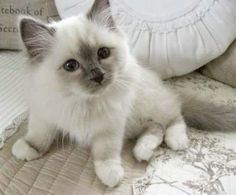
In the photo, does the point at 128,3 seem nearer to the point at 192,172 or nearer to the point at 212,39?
the point at 212,39

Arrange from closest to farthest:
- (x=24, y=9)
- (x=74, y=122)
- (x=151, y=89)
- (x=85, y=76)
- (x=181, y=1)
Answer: (x=85, y=76), (x=74, y=122), (x=151, y=89), (x=181, y=1), (x=24, y=9)

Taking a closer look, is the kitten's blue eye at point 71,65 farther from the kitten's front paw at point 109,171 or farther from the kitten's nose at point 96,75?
the kitten's front paw at point 109,171

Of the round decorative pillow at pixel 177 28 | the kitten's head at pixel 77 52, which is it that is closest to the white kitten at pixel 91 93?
the kitten's head at pixel 77 52

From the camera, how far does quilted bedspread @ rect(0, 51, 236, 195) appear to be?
3.38ft

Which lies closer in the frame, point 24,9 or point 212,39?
point 212,39

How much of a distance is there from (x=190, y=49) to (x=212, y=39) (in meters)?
0.09

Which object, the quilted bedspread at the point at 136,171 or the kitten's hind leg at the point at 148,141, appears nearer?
the quilted bedspread at the point at 136,171

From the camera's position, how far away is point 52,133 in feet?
3.86

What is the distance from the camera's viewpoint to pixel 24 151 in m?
1.13

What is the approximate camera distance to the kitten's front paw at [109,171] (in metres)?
1.04

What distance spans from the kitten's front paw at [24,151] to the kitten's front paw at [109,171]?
0.19 meters

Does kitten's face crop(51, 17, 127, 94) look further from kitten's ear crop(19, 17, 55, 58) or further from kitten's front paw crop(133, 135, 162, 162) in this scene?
kitten's front paw crop(133, 135, 162, 162)

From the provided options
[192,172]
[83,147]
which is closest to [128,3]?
[83,147]

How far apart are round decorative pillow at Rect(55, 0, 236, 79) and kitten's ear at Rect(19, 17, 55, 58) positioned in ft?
1.45
